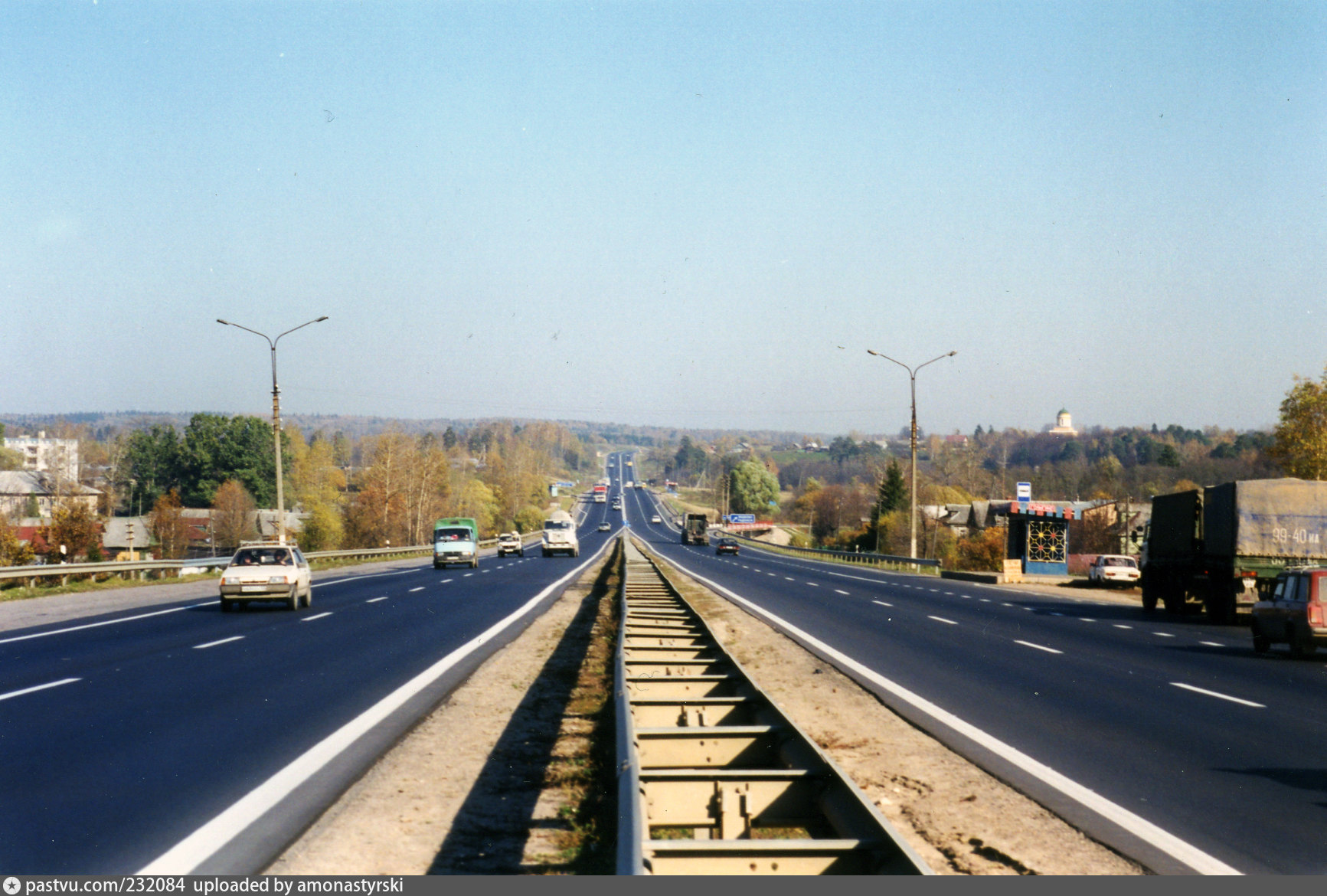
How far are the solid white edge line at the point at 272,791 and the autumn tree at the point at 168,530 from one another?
368ft

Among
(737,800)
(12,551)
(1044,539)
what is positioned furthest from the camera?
(12,551)

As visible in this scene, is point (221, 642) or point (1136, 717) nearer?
point (1136, 717)

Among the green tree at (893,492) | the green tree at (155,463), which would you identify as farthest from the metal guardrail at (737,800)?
the green tree at (155,463)

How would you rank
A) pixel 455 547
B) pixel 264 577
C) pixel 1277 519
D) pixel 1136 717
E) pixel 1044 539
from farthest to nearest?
pixel 1044 539 → pixel 455 547 → pixel 264 577 → pixel 1277 519 → pixel 1136 717

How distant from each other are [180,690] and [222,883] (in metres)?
8.58

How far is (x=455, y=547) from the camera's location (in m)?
59.6

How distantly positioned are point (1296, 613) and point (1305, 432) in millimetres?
54089

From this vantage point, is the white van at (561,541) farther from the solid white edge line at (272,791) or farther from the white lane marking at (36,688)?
the white lane marking at (36,688)

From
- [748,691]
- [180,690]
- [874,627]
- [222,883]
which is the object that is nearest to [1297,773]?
[748,691]

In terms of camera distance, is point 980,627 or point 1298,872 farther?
point 980,627

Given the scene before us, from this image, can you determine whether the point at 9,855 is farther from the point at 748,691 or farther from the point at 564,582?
the point at 564,582

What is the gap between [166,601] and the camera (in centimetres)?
3281

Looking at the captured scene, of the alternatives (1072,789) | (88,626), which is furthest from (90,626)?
(1072,789)

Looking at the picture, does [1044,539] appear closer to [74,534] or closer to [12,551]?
[12,551]
